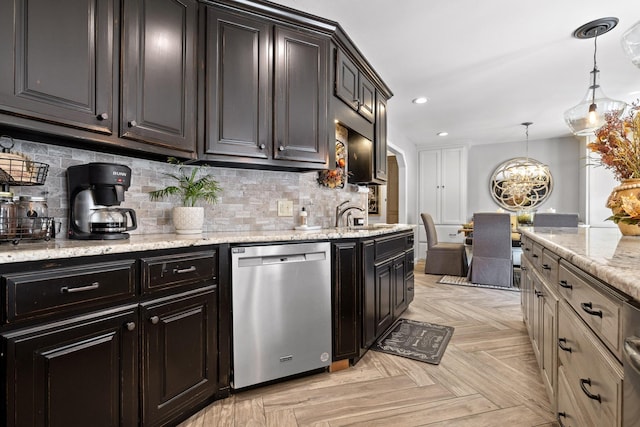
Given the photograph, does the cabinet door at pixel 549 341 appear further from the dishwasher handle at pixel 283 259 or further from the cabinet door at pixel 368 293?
the dishwasher handle at pixel 283 259

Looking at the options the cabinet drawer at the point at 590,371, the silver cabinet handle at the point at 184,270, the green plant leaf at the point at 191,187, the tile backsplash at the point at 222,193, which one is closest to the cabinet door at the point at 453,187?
the tile backsplash at the point at 222,193

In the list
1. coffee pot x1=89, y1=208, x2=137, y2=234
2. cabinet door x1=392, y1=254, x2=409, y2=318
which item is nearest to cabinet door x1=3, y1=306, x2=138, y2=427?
coffee pot x1=89, y1=208, x2=137, y2=234

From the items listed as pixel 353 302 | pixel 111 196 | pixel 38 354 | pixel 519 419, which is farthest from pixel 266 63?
pixel 519 419

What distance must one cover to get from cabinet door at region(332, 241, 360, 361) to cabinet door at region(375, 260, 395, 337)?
315 mm

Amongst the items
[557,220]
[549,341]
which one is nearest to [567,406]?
[549,341]

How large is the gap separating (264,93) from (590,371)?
213cm

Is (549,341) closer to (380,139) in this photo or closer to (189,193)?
(189,193)

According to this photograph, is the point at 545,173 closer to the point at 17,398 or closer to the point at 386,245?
the point at 386,245

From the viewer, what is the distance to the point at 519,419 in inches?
64.6

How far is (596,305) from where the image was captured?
0.91 m

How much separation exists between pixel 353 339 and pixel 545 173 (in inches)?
254

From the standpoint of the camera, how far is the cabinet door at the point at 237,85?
78.9 inches

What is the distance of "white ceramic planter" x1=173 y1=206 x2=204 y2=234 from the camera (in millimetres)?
1989

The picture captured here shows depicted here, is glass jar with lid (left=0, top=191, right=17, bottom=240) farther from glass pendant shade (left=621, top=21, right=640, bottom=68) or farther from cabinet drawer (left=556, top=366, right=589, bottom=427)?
glass pendant shade (left=621, top=21, right=640, bottom=68)
